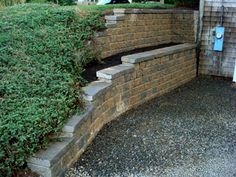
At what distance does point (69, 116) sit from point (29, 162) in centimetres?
74

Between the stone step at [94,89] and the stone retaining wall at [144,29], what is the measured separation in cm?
126

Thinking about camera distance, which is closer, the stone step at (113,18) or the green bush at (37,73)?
the green bush at (37,73)

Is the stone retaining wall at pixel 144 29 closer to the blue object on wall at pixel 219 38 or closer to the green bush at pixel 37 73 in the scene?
the green bush at pixel 37 73

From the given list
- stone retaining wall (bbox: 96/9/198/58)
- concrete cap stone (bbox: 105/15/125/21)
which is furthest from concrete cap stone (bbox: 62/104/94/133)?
concrete cap stone (bbox: 105/15/125/21)

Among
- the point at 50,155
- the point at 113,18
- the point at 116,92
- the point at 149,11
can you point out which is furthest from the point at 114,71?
the point at 149,11

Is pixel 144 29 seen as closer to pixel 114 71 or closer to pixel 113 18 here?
pixel 113 18

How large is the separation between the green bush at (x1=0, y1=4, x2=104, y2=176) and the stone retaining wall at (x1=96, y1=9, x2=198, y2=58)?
1.13 ft

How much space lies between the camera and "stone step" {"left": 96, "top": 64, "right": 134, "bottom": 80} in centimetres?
424

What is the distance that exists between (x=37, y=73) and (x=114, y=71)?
1131 millimetres

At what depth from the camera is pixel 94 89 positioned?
153 inches

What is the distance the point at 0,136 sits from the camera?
8.75 ft

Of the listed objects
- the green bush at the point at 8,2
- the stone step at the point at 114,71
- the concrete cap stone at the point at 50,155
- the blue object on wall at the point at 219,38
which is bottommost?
the concrete cap stone at the point at 50,155

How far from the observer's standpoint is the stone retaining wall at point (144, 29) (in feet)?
18.4

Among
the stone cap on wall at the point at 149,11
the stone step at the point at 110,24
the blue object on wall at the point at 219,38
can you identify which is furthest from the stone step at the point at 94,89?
the blue object on wall at the point at 219,38
